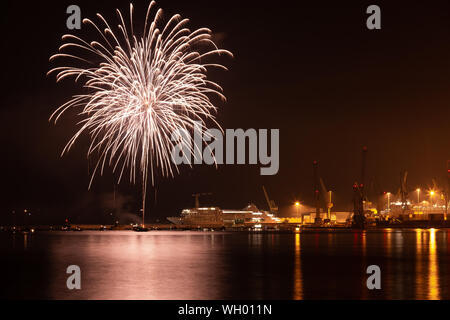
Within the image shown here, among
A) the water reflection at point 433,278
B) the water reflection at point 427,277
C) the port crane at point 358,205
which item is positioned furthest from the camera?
the port crane at point 358,205

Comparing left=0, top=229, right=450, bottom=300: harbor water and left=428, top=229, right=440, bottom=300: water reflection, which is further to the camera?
left=0, top=229, right=450, bottom=300: harbor water

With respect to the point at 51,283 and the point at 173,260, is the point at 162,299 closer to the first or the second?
the point at 51,283

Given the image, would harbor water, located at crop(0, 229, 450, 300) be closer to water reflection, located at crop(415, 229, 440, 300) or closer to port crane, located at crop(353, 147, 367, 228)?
water reflection, located at crop(415, 229, 440, 300)

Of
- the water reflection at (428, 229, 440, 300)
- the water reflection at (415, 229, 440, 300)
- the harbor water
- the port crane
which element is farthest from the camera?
the port crane

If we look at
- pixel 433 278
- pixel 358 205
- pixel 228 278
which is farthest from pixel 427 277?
pixel 358 205

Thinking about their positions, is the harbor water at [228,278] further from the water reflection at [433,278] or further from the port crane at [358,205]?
the port crane at [358,205]

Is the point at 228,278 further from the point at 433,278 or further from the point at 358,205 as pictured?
the point at 358,205

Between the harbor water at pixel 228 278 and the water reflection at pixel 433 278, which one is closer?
the water reflection at pixel 433 278

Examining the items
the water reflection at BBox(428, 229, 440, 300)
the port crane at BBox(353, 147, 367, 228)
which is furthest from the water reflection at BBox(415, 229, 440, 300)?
the port crane at BBox(353, 147, 367, 228)

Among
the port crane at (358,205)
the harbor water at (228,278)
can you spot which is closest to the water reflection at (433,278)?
the harbor water at (228,278)
